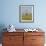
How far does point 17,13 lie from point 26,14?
11.7 inches

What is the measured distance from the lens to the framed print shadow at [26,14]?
163 inches

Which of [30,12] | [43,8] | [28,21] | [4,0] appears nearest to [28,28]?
[28,21]

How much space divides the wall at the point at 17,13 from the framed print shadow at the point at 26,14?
0.32 feet

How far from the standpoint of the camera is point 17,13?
4.15 metres

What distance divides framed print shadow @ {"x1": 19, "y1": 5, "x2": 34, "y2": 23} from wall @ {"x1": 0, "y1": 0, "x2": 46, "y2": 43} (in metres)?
0.10

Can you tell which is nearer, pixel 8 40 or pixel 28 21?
pixel 8 40

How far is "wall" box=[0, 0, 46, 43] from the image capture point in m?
4.14

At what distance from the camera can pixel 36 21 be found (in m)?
4.18

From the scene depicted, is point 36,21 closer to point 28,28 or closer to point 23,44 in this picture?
point 28,28

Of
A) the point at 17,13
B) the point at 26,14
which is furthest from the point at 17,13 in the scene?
the point at 26,14

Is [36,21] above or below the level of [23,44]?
above

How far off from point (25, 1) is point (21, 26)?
0.83 m

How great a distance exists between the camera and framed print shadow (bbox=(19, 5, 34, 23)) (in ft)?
13.6

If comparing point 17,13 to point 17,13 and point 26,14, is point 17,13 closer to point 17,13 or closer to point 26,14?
point 17,13
